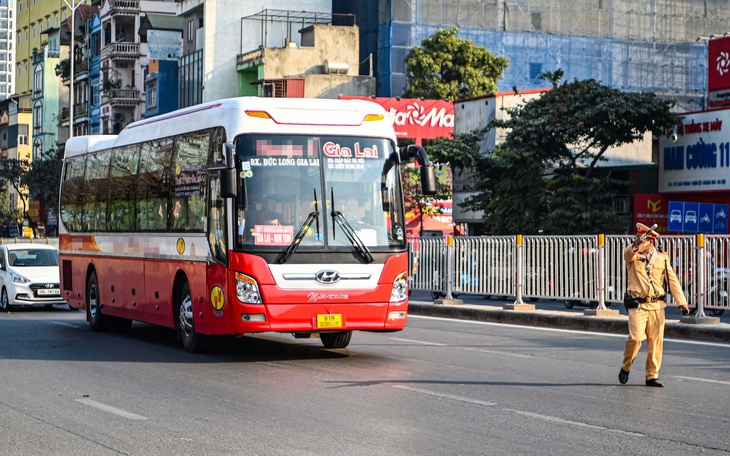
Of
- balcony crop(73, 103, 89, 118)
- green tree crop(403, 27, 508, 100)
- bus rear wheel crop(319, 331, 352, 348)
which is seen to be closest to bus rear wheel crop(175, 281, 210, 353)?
bus rear wheel crop(319, 331, 352, 348)

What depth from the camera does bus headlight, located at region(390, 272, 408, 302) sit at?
16125 millimetres

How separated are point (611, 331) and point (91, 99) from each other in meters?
76.6

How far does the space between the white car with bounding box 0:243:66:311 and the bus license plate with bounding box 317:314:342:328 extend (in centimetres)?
1326

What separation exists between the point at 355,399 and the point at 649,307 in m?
3.41

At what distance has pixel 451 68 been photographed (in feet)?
210

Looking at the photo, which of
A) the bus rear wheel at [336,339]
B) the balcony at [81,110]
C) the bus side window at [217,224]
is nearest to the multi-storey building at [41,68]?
the balcony at [81,110]

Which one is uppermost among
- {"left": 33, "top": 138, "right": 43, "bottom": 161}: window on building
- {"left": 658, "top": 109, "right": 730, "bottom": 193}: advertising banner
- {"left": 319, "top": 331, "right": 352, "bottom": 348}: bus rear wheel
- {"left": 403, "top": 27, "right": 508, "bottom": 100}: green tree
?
{"left": 403, "top": 27, "right": 508, "bottom": 100}: green tree

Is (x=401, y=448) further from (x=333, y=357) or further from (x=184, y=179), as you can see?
(x=184, y=179)

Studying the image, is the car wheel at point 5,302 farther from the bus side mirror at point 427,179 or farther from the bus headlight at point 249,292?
the bus side mirror at point 427,179

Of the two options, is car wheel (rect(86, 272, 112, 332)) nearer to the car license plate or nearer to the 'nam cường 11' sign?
the car license plate

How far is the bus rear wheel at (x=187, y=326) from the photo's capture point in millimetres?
16969

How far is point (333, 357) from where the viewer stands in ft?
54.4

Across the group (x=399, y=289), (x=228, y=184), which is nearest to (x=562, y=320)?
(x=399, y=289)

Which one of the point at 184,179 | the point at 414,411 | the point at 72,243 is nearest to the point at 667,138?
the point at 72,243
